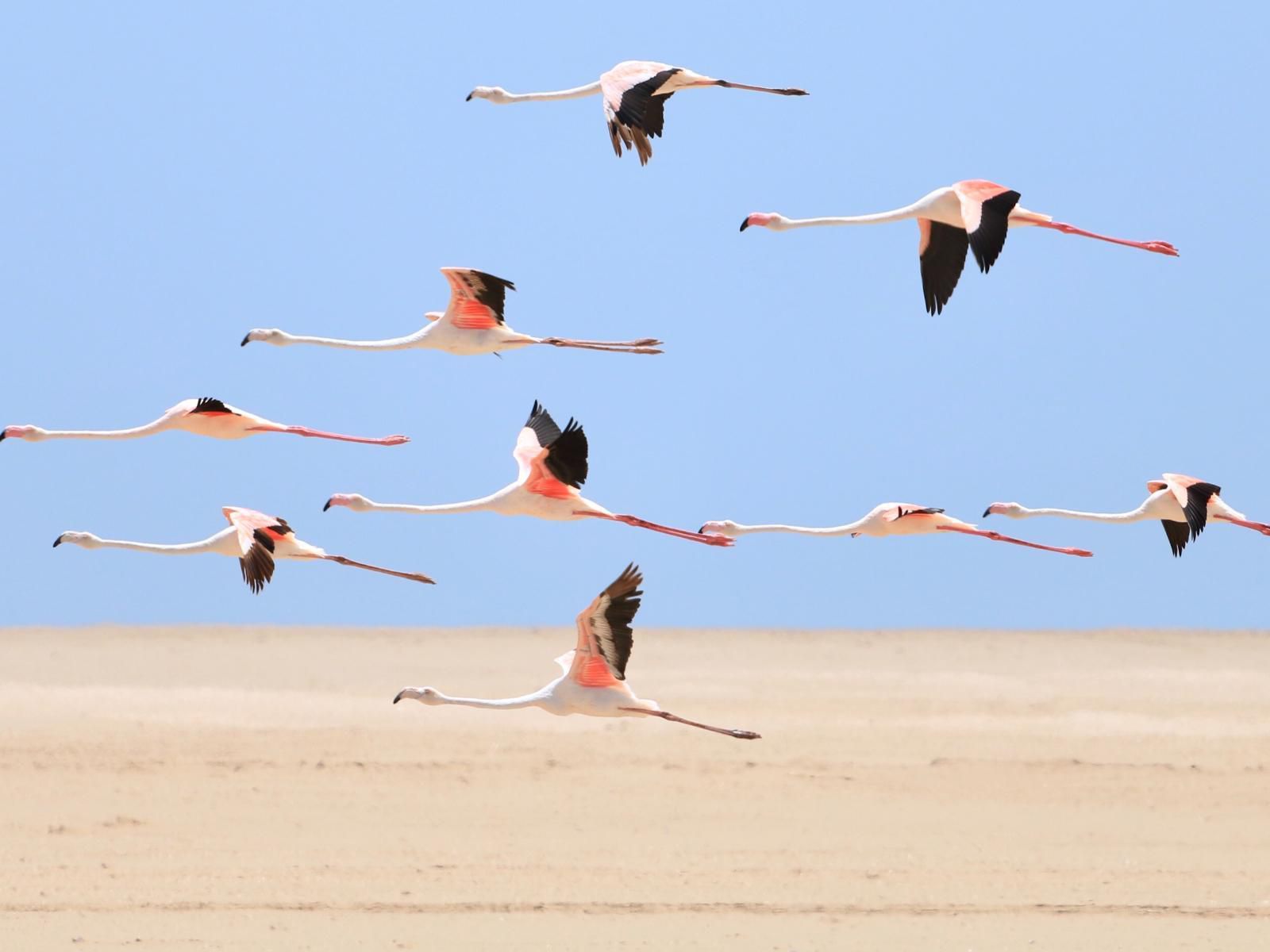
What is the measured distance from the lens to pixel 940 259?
16203 mm

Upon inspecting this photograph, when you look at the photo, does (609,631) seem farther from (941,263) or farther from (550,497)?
(941,263)

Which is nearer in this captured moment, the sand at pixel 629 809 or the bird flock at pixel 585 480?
the bird flock at pixel 585 480

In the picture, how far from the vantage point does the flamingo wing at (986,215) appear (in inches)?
498

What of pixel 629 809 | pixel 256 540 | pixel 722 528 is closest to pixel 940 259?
pixel 722 528

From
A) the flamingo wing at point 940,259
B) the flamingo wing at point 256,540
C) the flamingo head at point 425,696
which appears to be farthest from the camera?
the flamingo wing at point 940,259

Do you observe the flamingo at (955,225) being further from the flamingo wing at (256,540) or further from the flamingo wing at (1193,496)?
the flamingo wing at (256,540)

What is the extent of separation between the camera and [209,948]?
21.2m

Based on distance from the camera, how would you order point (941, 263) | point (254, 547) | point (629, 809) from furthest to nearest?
1. point (629, 809)
2. point (941, 263)
3. point (254, 547)

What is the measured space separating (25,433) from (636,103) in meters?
5.02

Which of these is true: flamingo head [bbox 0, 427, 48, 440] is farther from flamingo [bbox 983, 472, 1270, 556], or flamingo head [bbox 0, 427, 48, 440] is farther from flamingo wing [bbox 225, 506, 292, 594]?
flamingo [bbox 983, 472, 1270, 556]

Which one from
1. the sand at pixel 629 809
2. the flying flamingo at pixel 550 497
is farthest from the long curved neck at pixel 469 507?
the sand at pixel 629 809

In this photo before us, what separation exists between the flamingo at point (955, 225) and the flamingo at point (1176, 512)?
1666 mm

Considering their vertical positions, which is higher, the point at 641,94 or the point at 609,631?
the point at 641,94

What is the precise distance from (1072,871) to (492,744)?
11172 mm
